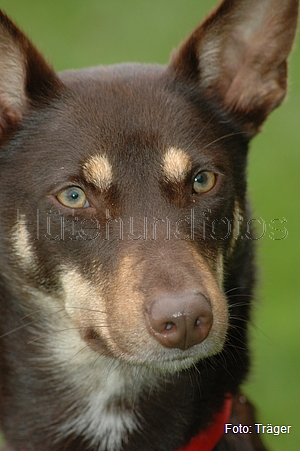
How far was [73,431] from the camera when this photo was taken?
370 cm

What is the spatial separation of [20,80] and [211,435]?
1888 millimetres

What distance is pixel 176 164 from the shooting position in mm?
3500

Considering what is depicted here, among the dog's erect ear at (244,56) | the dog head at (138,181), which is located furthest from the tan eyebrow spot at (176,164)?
the dog's erect ear at (244,56)

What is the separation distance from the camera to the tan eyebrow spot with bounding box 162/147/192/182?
3.48 meters

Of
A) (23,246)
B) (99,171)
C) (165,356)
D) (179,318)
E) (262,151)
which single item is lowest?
(165,356)

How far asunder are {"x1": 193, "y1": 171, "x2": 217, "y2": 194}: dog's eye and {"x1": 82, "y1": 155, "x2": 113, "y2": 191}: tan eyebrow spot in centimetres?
42

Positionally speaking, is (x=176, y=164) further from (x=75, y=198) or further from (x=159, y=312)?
(x=159, y=312)

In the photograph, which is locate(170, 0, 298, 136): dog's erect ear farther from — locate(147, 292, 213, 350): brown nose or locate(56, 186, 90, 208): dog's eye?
locate(147, 292, 213, 350): brown nose

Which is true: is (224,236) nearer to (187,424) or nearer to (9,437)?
(187,424)

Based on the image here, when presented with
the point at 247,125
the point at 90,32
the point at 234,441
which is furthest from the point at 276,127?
the point at 234,441

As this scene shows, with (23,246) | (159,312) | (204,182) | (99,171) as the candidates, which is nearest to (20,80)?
(99,171)

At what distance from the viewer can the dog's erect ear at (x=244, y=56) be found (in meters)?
3.76

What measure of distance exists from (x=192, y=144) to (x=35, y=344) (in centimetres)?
123

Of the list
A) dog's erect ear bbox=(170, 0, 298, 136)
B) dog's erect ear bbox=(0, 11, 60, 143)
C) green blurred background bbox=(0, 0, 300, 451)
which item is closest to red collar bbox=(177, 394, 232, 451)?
green blurred background bbox=(0, 0, 300, 451)
